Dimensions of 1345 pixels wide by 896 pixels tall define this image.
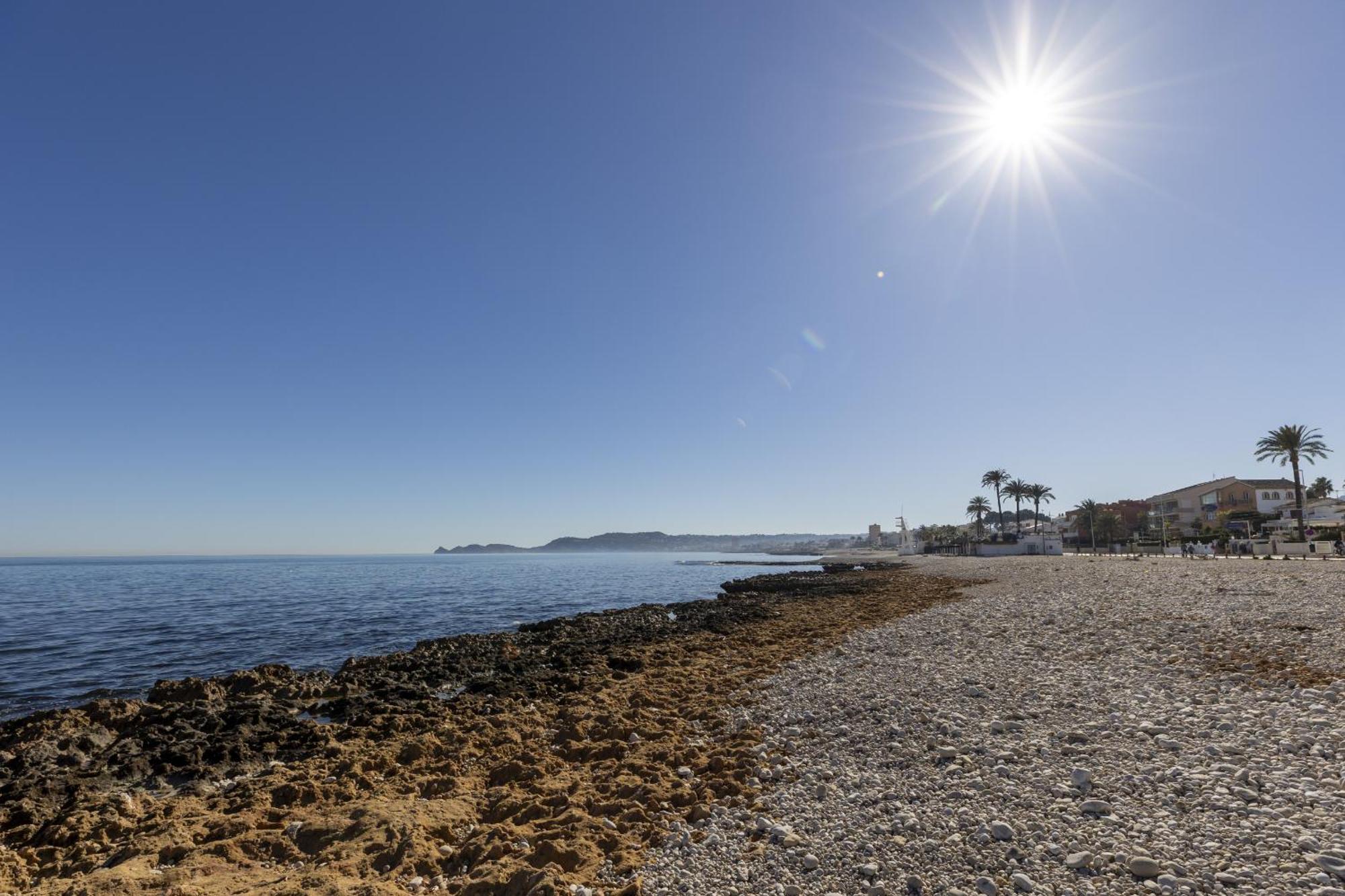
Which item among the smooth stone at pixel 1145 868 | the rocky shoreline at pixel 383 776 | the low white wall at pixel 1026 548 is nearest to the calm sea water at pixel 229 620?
the rocky shoreline at pixel 383 776

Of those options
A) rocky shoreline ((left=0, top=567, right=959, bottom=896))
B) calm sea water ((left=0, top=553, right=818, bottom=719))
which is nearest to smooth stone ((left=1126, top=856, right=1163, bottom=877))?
rocky shoreline ((left=0, top=567, right=959, bottom=896))

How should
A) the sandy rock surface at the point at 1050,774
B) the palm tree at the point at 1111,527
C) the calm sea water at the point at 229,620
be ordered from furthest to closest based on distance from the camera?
the palm tree at the point at 1111,527
the calm sea water at the point at 229,620
the sandy rock surface at the point at 1050,774

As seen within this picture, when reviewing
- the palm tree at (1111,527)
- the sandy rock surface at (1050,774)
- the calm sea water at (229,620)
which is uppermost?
the palm tree at (1111,527)

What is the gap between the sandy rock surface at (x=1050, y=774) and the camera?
5.28m

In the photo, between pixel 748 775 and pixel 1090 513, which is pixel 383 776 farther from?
pixel 1090 513

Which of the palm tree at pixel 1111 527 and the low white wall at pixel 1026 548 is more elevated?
the palm tree at pixel 1111 527

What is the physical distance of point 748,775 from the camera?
816cm

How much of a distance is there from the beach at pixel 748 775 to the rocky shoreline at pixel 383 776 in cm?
5

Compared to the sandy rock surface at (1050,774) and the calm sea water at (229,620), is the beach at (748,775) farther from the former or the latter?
the calm sea water at (229,620)

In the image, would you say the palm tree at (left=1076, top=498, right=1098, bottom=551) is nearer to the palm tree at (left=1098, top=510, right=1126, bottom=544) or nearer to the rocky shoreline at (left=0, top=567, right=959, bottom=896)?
the palm tree at (left=1098, top=510, right=1126, bottom=544)

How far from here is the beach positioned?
566cm

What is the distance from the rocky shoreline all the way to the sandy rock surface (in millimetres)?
987

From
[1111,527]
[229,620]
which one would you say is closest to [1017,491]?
[1111,527]

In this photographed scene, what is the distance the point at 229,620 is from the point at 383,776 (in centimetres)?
3132
